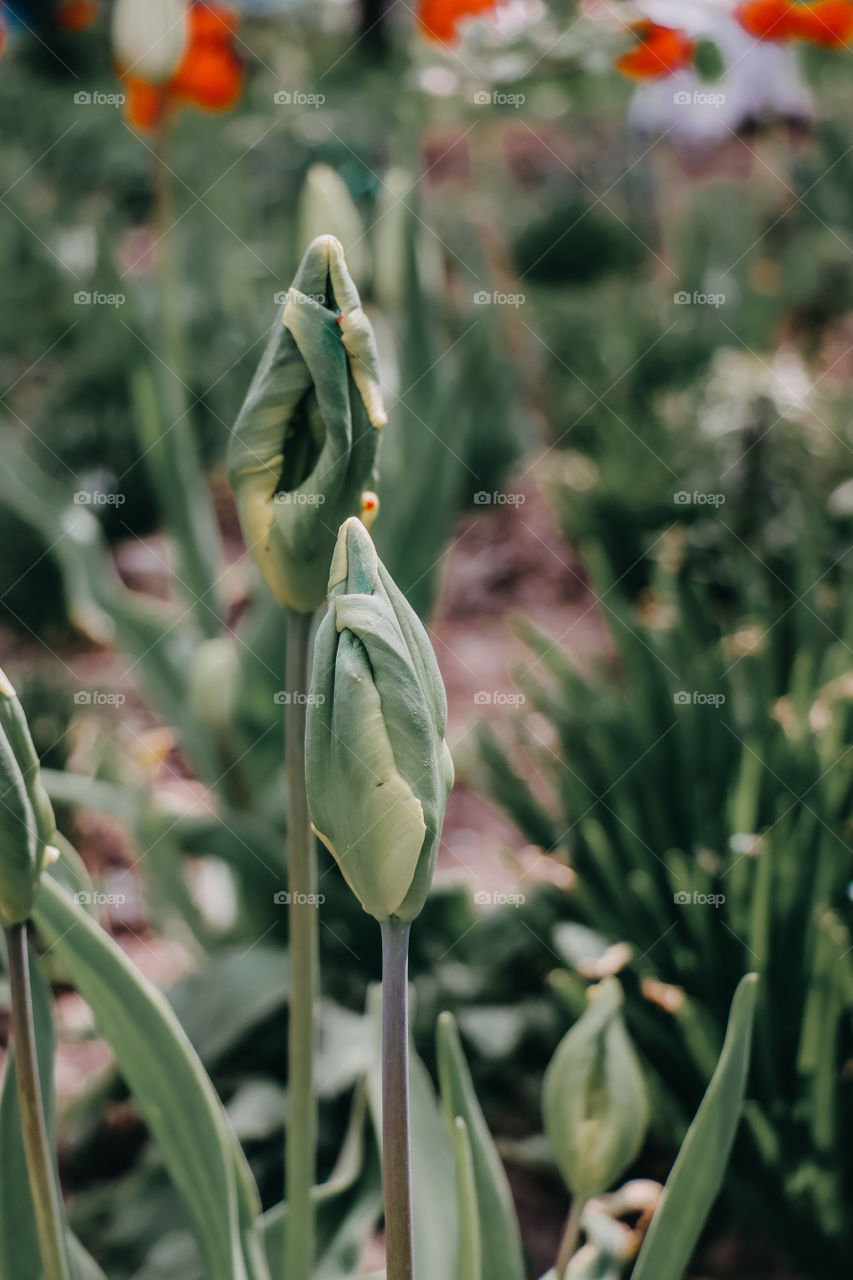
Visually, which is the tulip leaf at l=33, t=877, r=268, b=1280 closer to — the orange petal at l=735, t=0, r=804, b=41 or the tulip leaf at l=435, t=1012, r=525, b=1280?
the tulip leaf at l=435, t=1012, r=525, b=1280

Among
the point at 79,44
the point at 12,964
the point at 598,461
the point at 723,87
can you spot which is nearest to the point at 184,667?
the point at 12,964

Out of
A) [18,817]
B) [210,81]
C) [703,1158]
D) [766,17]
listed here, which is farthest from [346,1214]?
[210,81]

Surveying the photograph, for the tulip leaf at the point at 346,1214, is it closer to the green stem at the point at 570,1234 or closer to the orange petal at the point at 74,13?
the green stem at the point at 570,1234

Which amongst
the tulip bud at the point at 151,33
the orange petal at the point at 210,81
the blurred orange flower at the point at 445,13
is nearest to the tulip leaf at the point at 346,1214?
the tulip bud at the point at 151,33

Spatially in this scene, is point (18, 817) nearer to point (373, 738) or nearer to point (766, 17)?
point (373, 738)

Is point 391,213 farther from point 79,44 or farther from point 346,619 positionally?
point 79,44
